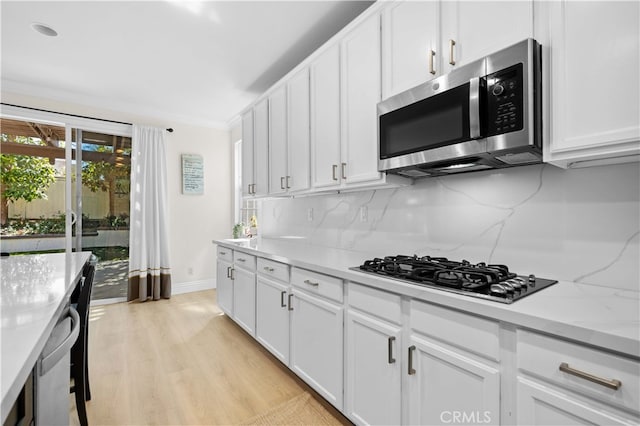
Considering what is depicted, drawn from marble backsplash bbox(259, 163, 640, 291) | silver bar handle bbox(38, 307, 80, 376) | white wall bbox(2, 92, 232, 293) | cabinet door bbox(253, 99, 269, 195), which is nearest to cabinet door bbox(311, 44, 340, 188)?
marble backsplash bbox(259, 163, 640, 291)

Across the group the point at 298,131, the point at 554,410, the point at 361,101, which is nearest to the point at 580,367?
the point at 554,410

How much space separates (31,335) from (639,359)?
1454 mm

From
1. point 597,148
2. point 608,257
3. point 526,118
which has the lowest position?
point 608,257

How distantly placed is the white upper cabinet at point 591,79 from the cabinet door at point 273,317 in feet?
5.79

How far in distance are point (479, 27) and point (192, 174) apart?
430cm

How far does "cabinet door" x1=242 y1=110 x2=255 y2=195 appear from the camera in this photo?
3.48 m

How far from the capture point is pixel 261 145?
3264 mm

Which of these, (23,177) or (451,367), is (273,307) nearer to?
(451,367)

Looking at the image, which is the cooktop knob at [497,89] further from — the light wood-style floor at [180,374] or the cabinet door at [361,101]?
the light wood-style floor at [180,374]

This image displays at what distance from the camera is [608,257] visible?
4.19 ft

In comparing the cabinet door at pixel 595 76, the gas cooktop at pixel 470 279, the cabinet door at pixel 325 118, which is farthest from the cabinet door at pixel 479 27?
the gas cooktop at pixel 470 279

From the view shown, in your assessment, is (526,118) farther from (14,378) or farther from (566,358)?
(14,378)

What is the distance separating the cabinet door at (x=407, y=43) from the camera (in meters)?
1.62

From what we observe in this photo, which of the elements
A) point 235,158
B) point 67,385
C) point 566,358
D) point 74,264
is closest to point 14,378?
point 67,385
